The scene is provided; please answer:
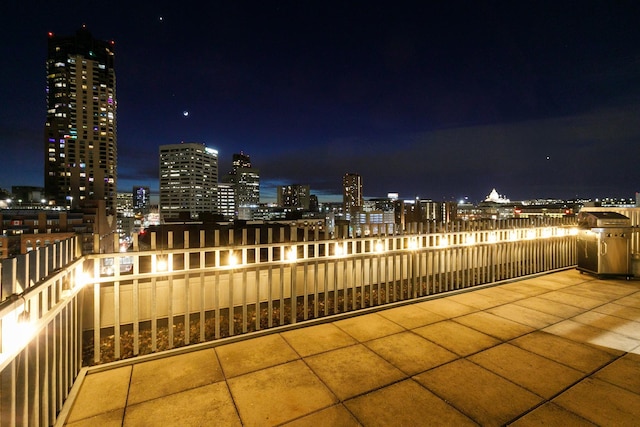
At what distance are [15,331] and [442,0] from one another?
566 inches

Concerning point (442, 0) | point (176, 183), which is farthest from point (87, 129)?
point (442, 0)

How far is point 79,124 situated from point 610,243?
154 metres

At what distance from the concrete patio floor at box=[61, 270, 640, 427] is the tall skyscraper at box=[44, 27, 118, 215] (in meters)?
132

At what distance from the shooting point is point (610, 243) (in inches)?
286

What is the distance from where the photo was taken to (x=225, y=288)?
6156mm

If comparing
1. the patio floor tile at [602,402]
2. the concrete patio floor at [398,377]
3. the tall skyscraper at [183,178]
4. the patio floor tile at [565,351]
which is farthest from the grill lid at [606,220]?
the tall skyscraper at [183,178]

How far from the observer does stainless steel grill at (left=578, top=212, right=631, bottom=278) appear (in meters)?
7.17

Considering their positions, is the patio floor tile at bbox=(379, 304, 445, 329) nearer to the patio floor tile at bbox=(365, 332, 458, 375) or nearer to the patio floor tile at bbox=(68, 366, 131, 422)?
the patio floor tile at bbox=(365, 332, 458, 375)

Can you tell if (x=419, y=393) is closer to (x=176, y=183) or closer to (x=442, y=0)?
(x=442, y=0)

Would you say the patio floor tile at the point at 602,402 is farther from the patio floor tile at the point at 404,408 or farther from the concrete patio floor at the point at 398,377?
the patio floor tile at the point at 404,408

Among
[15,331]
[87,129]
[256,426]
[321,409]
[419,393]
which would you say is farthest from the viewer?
[87,129]

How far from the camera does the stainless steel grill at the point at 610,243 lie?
23.5ft

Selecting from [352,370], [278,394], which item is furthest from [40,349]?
[352,370]

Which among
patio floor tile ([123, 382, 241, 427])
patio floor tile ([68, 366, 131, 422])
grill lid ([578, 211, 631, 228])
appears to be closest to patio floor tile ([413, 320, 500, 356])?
patio floor tile ([123, 382, 241, 427])
